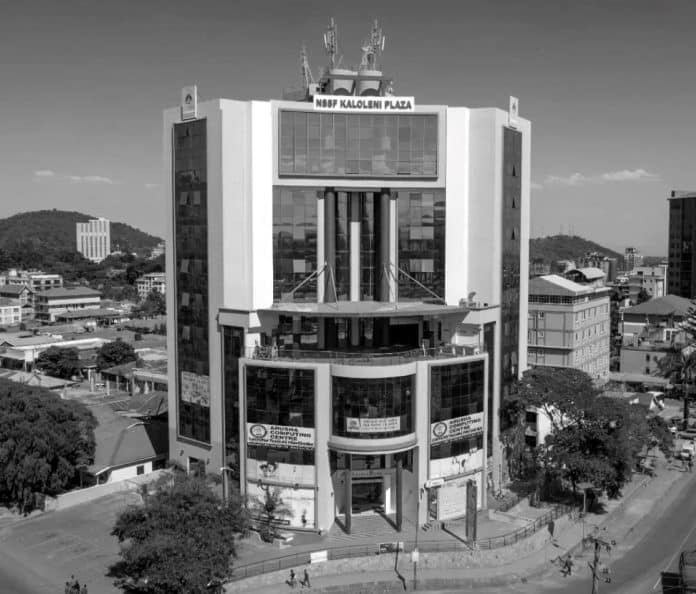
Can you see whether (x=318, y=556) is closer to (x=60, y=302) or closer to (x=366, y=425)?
(x=366, y=425)

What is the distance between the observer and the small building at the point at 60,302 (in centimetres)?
18375

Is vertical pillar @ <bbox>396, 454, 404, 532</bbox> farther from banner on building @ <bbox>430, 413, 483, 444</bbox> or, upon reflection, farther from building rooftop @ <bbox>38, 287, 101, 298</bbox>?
building rooftop @ <bbox>38, 287, 101, 298</bbox>

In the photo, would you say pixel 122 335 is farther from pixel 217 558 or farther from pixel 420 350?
pixel 217 558

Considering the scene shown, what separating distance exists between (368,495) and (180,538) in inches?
710

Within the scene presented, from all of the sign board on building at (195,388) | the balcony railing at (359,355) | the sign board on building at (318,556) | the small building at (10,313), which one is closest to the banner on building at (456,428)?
the balcony railing at (359,355)

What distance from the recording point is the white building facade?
49938 mm

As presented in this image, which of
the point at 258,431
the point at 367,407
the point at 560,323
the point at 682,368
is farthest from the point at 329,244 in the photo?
the point at 682,368

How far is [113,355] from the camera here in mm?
114938

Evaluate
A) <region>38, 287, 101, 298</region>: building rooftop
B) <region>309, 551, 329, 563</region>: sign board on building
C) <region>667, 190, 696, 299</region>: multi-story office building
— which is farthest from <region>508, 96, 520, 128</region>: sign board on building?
<region>38, 287, 101, 298</region>: building rooftop

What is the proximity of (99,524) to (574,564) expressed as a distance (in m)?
32.5

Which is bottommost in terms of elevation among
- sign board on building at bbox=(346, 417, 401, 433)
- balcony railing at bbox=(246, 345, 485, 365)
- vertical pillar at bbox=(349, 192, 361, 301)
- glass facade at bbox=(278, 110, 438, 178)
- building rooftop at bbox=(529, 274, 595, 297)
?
sign board on building at bbox=(346, 417, 401, 433)

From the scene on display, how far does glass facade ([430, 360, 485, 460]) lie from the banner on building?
228 millimetres

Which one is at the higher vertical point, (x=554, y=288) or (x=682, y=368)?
(x=554, y=288)

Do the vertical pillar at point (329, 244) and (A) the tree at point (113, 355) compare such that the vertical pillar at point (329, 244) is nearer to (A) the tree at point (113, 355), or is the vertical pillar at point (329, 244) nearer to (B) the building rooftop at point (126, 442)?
(B) the building rooftop at point (126, 442)
